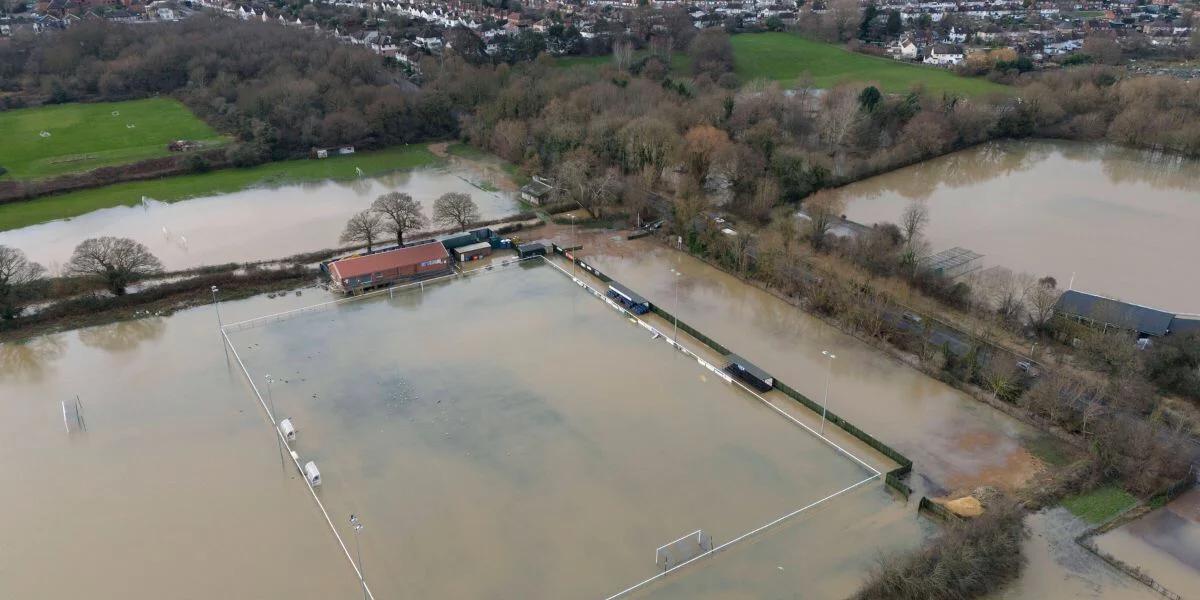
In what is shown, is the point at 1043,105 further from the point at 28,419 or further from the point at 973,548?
the point at 28,419

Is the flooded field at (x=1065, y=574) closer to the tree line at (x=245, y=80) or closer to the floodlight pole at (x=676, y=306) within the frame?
the floodlight pole at (x=676, y=306)

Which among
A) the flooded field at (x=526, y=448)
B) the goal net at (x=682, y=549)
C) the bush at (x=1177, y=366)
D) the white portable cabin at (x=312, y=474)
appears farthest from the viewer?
the bush at (x=1177, y=366)

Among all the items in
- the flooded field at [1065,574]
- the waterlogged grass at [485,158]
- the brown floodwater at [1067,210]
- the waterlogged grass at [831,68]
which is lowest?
the flooded field at [1065,574]

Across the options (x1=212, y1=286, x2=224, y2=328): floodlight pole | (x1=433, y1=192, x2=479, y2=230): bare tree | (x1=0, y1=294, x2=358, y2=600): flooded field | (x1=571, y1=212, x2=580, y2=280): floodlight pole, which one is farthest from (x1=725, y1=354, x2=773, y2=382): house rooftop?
(x1=212, y1=286, x2=224, y2=328): floodlight pole

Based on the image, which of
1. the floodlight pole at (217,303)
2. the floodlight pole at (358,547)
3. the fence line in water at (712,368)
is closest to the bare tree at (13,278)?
the floodlight pole at (217,303)

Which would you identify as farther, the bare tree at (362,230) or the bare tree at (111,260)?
the bare tree at (362,230)

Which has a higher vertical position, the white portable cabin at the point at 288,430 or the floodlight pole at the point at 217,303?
the floodlight pole at the point at 217,303
